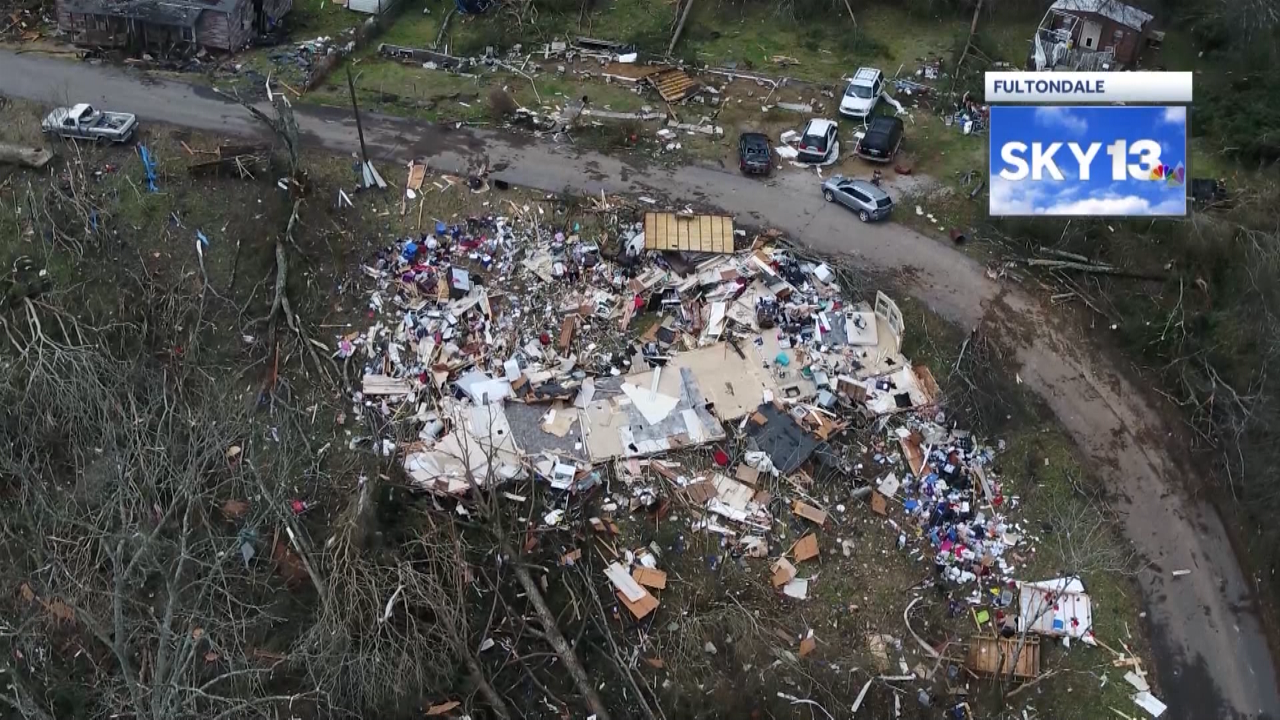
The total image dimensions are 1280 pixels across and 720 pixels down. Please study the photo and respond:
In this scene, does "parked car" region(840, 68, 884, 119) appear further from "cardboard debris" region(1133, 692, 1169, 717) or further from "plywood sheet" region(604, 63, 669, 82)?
"cardboard debris" region(1133, 692, 1169, 717)

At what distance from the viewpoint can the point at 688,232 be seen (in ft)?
62.5

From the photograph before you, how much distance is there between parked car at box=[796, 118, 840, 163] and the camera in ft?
69.4

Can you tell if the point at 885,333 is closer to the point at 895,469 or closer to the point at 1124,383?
the point at 895,469

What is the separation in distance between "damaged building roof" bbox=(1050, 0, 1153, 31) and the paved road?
839 centimetres

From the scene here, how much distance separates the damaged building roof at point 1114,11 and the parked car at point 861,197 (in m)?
7.85

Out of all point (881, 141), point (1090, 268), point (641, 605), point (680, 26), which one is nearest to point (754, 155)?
point (881, 141)

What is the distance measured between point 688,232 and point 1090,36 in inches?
481

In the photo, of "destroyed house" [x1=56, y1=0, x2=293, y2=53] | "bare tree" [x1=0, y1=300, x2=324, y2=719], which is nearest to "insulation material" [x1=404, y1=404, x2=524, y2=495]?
"bare tree" [x1=0, y1=300, x2=324, y2=719]

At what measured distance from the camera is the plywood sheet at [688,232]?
741 inches

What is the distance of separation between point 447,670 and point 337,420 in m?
5.22

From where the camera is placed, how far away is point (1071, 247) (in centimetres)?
1900

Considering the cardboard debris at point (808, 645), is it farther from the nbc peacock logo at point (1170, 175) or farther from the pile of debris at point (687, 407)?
the nbc peacock logo at point (1170, 175)

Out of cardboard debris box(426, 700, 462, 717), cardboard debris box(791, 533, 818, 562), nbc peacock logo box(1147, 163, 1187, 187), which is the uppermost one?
nbc peacock logo box(1147, 163, 1187, 187)

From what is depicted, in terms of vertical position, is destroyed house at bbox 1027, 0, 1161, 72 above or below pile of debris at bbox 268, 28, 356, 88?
above
